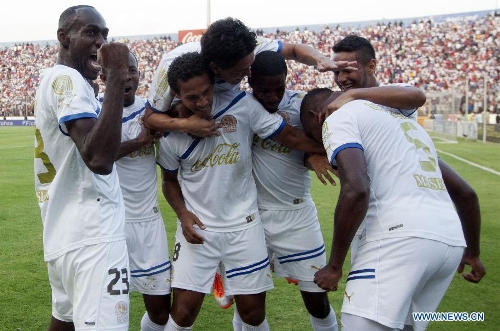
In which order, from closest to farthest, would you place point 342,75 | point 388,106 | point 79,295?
point 79,295 < point 388,106 < point 342,75

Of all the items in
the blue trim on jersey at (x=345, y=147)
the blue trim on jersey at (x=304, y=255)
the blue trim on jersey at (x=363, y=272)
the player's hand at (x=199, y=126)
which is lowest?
the blue trim on jersey at (x=304, y=255)

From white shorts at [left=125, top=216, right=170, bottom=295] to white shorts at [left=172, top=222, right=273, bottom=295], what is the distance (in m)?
0.27

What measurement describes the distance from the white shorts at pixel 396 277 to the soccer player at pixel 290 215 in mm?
1252

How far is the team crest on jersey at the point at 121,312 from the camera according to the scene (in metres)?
2.86

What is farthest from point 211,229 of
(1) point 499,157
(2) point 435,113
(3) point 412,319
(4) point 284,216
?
(2) point 435,113

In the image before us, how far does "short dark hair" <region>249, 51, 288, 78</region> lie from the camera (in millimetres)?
3725

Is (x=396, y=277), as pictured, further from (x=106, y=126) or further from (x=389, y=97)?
(x=106, y=126)

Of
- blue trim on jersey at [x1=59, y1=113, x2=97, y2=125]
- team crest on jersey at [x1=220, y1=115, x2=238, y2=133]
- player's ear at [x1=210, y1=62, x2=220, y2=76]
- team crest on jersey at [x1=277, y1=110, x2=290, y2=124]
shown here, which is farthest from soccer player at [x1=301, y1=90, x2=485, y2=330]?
blue trim on jersey at [x1=59, y1=113, x2=97, y2=125]

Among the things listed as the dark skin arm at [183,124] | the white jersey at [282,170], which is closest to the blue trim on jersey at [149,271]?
the white jersey at [282,170]

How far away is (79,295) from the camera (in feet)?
9.31

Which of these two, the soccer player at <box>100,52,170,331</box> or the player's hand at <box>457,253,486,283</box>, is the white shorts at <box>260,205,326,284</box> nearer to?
the soccer player at <box>100,52,170,331</box>

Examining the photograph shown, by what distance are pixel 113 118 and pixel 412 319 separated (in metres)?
1.78

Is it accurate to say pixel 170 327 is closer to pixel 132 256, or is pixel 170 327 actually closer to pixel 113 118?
pixel 132 256

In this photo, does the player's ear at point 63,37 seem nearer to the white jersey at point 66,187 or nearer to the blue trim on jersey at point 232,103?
the white jersey at point 66,187
